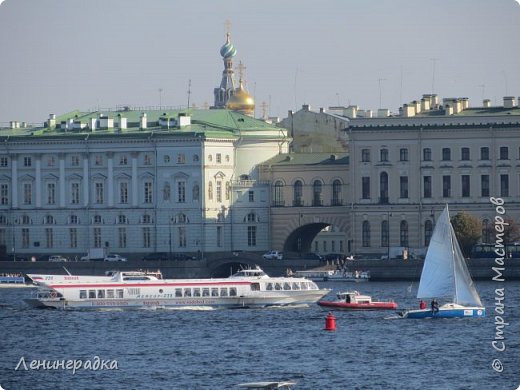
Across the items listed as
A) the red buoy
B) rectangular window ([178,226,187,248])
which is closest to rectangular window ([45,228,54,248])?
rectangular window ([178,226,187,248])

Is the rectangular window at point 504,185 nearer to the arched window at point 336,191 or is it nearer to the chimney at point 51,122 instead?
the arched window at point 336,191

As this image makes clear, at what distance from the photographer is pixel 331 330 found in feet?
287

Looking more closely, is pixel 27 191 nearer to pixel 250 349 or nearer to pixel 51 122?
pixel 51 122

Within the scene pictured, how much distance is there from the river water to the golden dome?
4875 cm

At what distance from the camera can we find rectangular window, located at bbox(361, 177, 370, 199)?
4953 inches

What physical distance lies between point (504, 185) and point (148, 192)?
16.9m

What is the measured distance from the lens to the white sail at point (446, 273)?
91.4 meters

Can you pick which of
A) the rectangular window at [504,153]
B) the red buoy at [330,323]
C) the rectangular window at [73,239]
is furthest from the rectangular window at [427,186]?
the red buoy at [330,323]

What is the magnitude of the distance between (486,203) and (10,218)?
909 inches

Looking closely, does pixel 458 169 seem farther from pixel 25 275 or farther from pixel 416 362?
pixel 416 362

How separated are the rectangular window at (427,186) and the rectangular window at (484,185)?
2.35m

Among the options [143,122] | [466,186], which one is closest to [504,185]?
[466,186]

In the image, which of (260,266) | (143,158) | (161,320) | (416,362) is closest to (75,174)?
(143,158)

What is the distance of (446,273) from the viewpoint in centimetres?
9225
